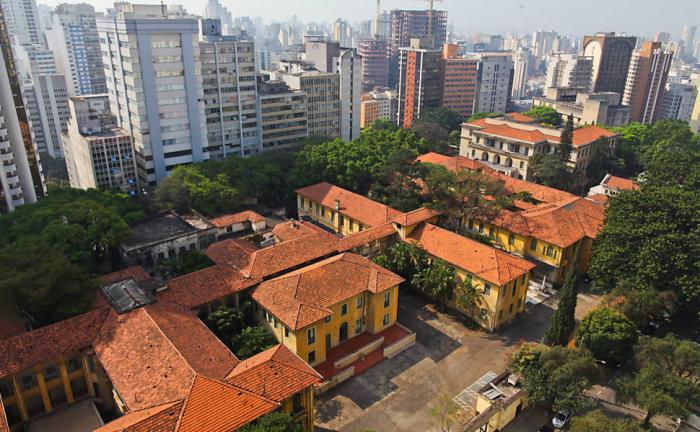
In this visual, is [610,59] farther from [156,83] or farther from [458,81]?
[156,83]

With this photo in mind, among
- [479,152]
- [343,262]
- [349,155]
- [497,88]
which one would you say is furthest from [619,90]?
[343,262]

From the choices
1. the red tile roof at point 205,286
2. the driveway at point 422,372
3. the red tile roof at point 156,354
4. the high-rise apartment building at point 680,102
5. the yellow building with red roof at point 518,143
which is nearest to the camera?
the red tile roof at point 156,354

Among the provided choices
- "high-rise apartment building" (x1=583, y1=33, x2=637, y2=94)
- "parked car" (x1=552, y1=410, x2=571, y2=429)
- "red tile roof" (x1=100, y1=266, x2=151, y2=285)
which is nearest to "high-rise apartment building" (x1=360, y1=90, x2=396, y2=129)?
"high-rise apartment building" (x1=583, y1=33, x2=637, y2=94)

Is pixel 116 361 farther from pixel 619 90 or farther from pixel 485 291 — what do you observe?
pixel 619 90

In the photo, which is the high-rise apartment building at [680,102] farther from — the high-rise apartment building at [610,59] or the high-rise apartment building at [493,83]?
the high-rise apartment building at [493,83]

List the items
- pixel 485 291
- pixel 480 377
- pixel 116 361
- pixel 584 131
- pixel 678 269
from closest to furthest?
1. pixel 116 361
2. pixel 480 377
3. pixel 678 269
4. pixel 485 291
5. pixel 584 131

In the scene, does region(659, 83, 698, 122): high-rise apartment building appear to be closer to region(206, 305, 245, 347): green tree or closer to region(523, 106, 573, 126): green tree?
region(523, 106, 573, 126): green tree

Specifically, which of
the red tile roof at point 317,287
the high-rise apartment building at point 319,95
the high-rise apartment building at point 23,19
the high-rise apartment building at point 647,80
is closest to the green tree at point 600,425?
the red tile roof at point 317,287
